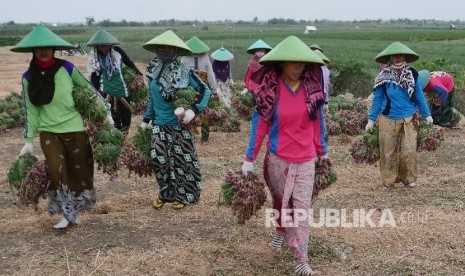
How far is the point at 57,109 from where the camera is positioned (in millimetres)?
4867

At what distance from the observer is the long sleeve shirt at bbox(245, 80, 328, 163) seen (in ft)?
13.4

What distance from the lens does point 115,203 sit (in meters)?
6.07

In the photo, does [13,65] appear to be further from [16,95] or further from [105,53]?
[105,53]

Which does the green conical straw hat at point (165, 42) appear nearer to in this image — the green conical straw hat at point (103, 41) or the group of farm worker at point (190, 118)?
the group of farm worker at point (190, 118)

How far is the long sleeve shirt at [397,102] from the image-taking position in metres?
6.42

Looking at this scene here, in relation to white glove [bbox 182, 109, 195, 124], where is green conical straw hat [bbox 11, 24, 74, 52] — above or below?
above

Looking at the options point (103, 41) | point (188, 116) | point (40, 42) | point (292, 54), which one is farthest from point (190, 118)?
point (103, 41)

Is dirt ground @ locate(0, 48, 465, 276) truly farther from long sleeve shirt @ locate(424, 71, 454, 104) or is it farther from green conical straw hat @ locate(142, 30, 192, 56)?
long sleeve shirt @ locate(424, 71, 454, 104)

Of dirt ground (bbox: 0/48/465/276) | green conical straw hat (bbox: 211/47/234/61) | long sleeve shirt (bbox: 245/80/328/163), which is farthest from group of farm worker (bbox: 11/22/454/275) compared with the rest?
green conical straw hat (bbox: 211/47/234/61)

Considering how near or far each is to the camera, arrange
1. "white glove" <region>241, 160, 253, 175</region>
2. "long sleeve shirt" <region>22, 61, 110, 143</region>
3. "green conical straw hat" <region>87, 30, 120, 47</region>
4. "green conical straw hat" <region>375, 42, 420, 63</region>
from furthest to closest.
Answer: "green conical straw hat" <region>87, 30, 120, 47</region>
"green conical straw hat" <region>375, 42, 420, 63</region>
"long sleeve shirt" <region>22, 61, 110, 143</region>
"white glove" <region>241, 160, 253, 175</region>

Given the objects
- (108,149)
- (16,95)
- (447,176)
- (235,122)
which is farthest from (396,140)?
(16,95)

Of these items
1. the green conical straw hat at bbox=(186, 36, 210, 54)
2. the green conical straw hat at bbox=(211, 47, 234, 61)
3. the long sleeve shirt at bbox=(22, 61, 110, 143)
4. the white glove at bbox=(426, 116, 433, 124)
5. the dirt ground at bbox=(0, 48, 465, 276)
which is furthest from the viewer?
the green conical straw hat at bbox=(211, 47, 234, 61)

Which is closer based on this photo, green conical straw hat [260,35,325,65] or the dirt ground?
green conical straw hat [260,35,325,65]

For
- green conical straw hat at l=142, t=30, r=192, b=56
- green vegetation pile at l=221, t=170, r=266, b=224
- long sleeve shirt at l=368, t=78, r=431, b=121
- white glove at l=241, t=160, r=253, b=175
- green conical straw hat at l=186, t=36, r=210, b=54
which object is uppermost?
green conical straw hat at l=142, t=30, r=192, b=56
